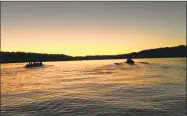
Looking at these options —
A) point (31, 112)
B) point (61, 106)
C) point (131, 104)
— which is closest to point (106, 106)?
point (131, 104)

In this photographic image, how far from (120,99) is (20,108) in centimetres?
959

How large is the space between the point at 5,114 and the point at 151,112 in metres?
11.3

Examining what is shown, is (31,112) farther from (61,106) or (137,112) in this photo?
(137,112)

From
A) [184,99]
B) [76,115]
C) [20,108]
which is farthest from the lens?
[184,99]

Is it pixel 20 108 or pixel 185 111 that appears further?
pixel 20 108

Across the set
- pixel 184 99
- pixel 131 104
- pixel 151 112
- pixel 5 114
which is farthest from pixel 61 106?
pixel 184 99

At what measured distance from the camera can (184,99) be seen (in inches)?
932

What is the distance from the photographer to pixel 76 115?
18.2 meters

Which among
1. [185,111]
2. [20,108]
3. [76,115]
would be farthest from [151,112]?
[20,108]

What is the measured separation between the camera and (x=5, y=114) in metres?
19.0

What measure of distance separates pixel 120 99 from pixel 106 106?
3.68 m

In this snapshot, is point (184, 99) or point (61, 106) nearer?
point (61, 106)

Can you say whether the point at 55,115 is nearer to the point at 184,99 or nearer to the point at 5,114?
the point at 5,114

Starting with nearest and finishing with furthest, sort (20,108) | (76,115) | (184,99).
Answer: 1. (76,115)
2. (20,108)
3. (184,99)
